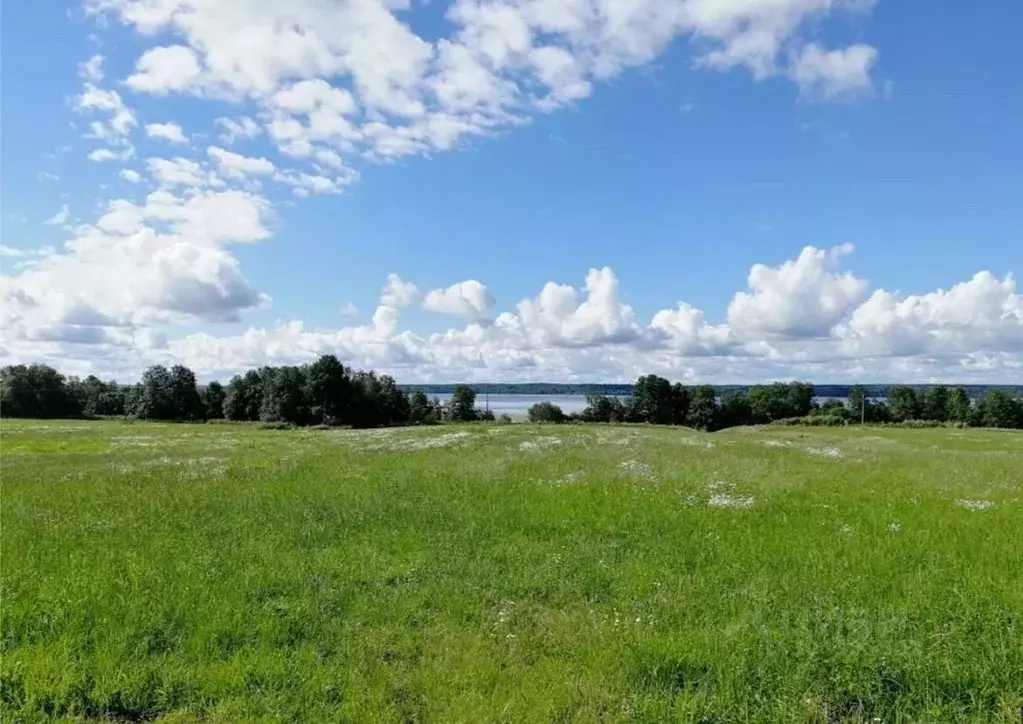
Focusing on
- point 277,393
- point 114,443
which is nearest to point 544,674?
point 114,443

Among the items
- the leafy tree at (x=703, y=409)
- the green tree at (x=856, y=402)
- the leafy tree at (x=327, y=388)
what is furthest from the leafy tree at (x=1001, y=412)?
the leafy tree at (x=327, y=388)

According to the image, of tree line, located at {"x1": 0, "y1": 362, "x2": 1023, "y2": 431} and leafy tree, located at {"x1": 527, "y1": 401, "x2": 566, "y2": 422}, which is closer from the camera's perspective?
tree line, located at {"x1": 0, "y1": 362, "x2": 1023, "y2": 431}

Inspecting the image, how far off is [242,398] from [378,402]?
33.5m

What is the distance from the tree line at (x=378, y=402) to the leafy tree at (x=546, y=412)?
342 mm

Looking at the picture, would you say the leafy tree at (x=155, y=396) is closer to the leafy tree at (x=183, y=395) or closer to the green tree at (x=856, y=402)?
the leafy tree at (x=183, y=395)

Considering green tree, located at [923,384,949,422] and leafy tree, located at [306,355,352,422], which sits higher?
leafy tree, located at [306,355,352,422]

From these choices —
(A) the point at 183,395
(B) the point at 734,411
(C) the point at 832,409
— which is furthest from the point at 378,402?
(C) the point at 832,409

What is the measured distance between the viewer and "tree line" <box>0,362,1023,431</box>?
123 m

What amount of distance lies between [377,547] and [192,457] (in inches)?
956

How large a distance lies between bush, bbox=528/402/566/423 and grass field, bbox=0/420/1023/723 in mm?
134044

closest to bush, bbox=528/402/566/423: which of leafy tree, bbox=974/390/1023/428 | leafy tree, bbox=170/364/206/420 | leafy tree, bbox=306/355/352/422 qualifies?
leafy tree, bbox=306/355/352/422

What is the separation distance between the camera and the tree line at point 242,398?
4796 inches

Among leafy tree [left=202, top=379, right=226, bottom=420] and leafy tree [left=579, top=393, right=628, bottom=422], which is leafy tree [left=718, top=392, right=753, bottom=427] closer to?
leafy tree [left=579, top=393, right=628, bottom=422]

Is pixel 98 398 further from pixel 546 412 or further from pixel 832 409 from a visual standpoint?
pixel 832 409
